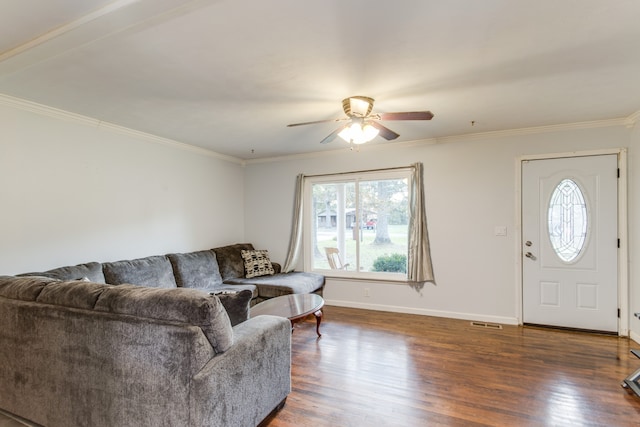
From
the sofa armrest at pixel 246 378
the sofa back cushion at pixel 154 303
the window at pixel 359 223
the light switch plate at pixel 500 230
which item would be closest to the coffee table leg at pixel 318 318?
the sofa armrest at pixel 246 378

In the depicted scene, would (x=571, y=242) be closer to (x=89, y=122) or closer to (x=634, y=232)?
(x=634, y=232)

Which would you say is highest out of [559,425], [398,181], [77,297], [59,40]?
[59,40]

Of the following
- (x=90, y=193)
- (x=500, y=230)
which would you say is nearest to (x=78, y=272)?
(x=90, y=193)

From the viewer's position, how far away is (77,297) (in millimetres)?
1813

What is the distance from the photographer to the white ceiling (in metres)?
1.62

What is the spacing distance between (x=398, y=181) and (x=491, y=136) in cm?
128

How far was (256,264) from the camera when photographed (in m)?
4.79

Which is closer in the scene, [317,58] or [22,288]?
[22,288]

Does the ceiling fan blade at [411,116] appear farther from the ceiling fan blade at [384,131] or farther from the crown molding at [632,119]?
the crown molding at [632,119]

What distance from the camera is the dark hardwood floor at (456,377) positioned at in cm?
214

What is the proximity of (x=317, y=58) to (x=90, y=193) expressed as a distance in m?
2.81

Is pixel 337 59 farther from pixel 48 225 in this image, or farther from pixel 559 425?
pixel 48 225

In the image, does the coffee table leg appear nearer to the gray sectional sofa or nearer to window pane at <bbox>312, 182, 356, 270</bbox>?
the gray sectional sofa

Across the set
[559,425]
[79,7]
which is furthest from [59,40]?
[559,425]
